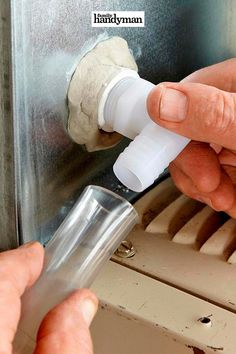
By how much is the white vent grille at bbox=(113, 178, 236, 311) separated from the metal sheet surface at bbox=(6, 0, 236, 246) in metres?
0.04

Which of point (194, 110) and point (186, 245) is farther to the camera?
point (186, 245)

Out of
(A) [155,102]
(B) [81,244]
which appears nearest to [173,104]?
(A) [155,102]

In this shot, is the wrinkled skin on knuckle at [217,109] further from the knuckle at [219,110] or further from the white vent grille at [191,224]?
the white vent grille at [191,224]

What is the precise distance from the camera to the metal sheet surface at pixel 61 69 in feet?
1.48

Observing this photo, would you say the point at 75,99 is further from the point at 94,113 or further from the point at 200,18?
the point at 200,18

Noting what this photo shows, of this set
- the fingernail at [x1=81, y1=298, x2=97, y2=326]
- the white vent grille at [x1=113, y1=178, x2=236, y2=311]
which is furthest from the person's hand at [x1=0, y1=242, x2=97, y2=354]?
the white vent grille at [x1=113, y1=178, x2=236, y2=311]

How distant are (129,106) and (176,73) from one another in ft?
0.47

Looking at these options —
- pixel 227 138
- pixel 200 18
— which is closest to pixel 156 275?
pixel 227 138

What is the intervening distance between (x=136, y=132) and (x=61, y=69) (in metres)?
0.08

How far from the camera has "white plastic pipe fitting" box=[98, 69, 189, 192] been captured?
1.47 feet

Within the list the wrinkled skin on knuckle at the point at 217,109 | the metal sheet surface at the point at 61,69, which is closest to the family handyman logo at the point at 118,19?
the metal sheet surface at the point at 61,69

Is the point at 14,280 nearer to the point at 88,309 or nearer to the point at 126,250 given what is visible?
the point at 88,309

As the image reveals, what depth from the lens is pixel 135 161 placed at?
0.45 metres

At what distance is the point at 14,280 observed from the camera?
1.28 ft
